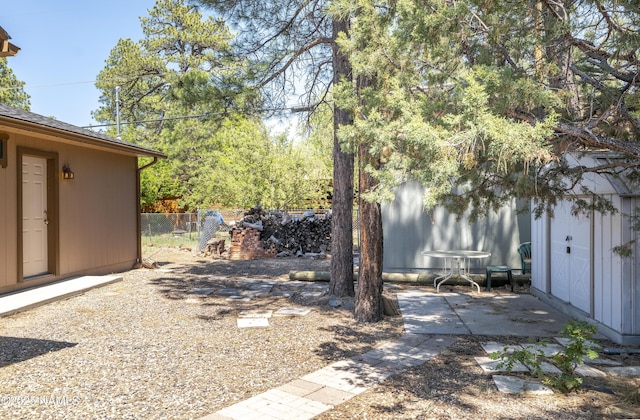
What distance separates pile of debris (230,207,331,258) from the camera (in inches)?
567

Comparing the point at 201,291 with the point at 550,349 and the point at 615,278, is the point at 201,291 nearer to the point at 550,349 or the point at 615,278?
the point at 550,349

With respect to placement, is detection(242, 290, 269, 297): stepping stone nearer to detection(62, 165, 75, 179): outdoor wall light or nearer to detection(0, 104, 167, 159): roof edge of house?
detection(62, 165, 75, 179): outdoor wall light

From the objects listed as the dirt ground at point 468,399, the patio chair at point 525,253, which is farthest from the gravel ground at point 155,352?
the patio chair at point 525,253

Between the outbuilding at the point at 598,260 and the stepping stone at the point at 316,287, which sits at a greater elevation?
the outbuilding at the point at 598,260

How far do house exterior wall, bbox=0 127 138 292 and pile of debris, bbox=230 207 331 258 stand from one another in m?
4.10

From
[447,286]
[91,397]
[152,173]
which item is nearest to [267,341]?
[91,397]

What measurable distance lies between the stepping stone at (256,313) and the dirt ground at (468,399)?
253 centimetres

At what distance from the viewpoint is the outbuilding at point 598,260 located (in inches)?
196

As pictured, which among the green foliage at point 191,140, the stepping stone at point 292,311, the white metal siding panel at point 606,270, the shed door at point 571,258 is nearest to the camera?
the white metal siding panel at point 606,270

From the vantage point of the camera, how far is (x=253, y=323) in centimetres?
597

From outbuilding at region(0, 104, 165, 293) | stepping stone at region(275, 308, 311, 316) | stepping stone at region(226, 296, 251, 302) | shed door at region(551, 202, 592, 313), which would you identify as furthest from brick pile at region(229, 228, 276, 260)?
shed door at region(551, 202, 592, 313)

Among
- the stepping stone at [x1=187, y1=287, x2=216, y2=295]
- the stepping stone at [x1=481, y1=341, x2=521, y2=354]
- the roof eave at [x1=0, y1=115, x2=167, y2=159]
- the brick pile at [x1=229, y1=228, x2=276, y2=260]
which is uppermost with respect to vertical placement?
the roof eave at [x1=0, y1=115, x2=167, y2=159]

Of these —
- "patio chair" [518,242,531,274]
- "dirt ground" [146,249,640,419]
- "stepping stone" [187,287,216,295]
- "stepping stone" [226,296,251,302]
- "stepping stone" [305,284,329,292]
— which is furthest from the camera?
"patio chair" [518,242,531,274]

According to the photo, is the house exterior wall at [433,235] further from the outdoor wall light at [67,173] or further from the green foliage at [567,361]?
the outdoor wall light at [67,173]
